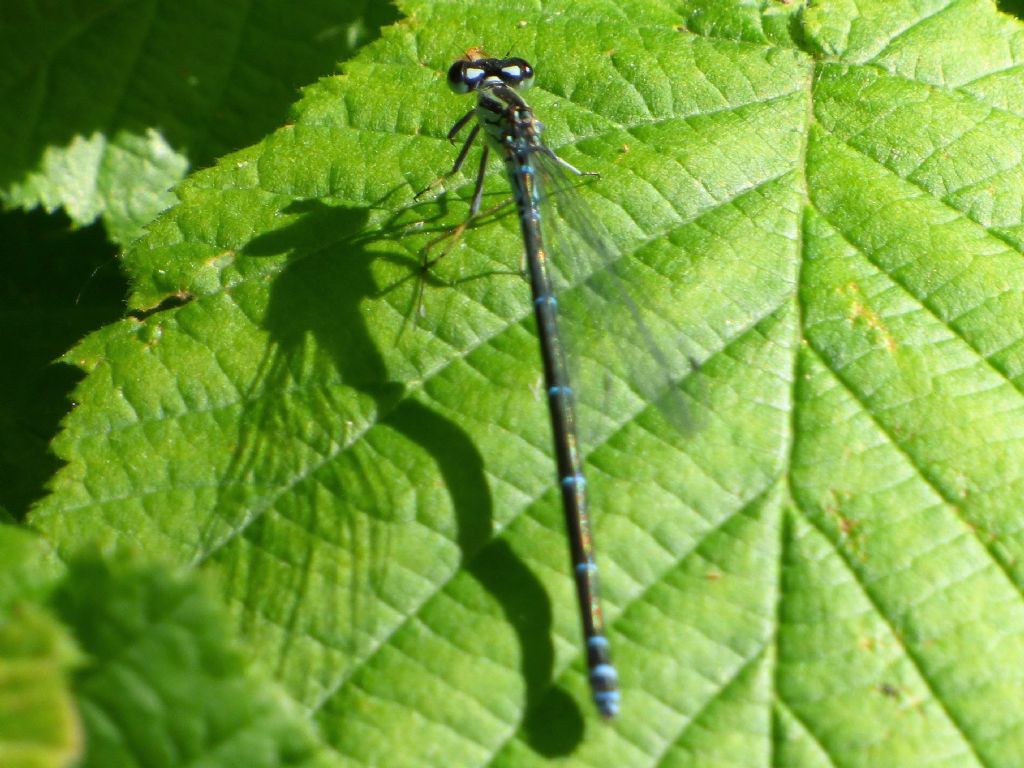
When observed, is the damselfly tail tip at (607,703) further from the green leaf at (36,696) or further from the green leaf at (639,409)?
the green leaf at (36,696)

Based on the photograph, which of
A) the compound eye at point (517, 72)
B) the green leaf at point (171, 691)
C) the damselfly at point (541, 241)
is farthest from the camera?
the compound eye at point (517, 72)

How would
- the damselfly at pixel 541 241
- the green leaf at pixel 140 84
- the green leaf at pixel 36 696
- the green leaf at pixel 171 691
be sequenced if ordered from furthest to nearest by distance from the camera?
the green leaf at pixel 140 84 < the damselfly at pixel 541 241 < the green leaf at pixel 171 691 < the green leaf at pixel 36 696

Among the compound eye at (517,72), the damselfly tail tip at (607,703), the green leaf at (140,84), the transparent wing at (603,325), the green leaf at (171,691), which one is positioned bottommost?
the damselfly tail tip at (607,703)

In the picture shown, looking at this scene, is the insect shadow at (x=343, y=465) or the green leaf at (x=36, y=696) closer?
the green leaf at (x=36, y=696)

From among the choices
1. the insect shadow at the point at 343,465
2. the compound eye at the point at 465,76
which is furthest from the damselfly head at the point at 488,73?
the insect shadow at the point at 343,465

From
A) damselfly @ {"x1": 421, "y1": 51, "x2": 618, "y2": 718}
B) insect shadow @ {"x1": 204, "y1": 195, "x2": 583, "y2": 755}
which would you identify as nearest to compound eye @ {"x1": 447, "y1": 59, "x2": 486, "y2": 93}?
damselfly @ {"x1": 421, "y1": 51, "x2": 618, "y2": 718}

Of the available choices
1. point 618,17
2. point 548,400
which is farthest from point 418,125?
point 548,400
